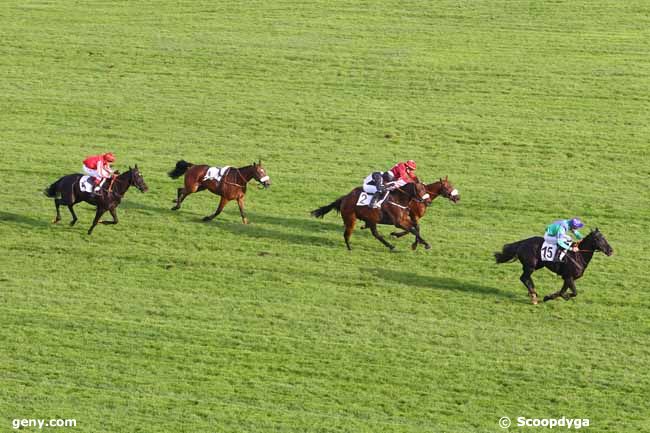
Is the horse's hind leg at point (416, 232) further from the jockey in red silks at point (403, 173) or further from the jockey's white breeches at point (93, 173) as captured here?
the jockey's white breeches at point (93, 173)

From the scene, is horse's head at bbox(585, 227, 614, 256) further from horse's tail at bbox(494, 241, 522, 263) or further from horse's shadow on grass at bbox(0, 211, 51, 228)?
horse's shadow on grass at bbox(0, 211, 51, 228)

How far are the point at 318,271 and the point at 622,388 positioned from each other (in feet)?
24.0

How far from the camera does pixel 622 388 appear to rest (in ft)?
65.6

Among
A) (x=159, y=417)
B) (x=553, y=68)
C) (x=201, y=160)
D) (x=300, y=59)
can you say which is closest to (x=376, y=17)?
(x=300, y=59)

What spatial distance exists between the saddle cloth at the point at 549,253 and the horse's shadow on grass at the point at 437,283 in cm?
145

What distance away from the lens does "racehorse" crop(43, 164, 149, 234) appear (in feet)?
82.4

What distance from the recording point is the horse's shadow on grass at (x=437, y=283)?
23688 mm

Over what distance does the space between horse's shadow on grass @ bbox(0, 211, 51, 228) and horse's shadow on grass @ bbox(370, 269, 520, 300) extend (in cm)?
816

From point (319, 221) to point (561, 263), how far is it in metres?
7.22

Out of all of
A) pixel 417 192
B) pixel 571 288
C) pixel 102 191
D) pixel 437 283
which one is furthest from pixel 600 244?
pixel 102 191

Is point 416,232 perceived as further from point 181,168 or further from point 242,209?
point 181,168

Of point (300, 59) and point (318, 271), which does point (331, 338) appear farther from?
point (300, 59)

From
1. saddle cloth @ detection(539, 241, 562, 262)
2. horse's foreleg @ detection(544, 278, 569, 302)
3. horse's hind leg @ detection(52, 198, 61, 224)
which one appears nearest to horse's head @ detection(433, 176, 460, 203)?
saddle cloth @ detection(539, 241, 562, 262)

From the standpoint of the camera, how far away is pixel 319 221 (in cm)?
2755
